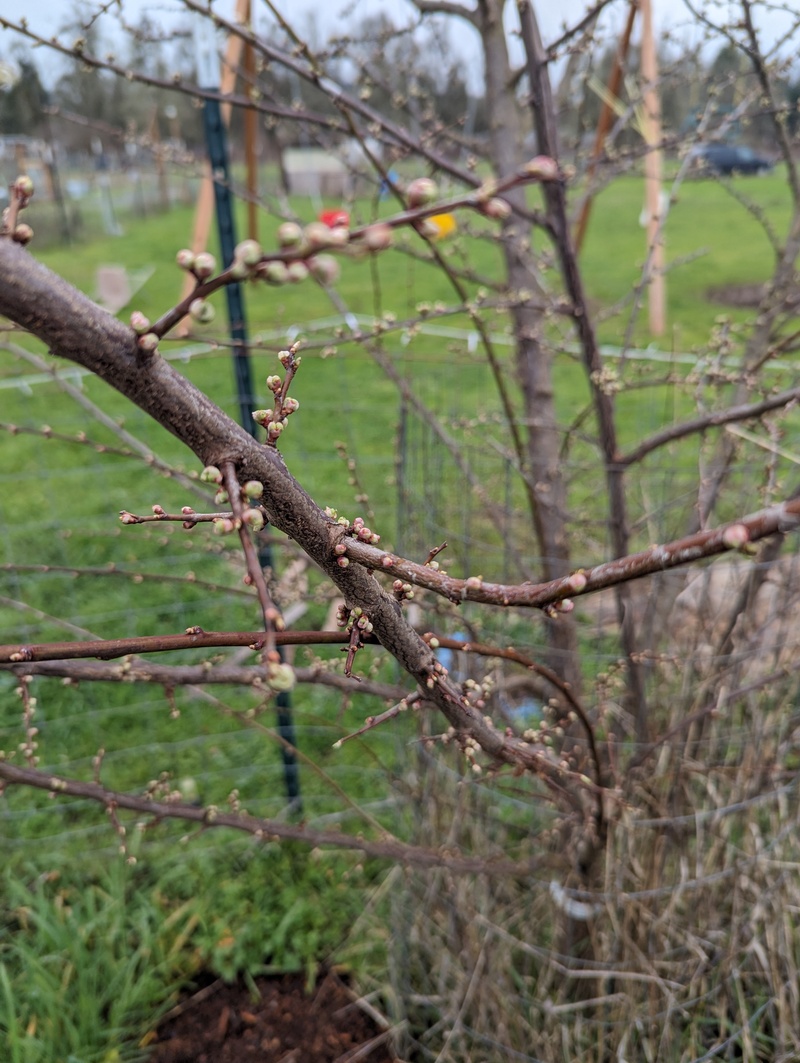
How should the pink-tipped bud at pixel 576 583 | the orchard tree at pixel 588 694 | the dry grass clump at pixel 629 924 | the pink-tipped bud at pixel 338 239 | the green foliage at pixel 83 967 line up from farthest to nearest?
the green foliage at pixel 83 967 → the dry grass clump at pixel 629 924 → the orchard tree at pixel 588 694 → the pink-tipped bud at pixel 576 583 → the pink-tipped bud at pixel 338 239

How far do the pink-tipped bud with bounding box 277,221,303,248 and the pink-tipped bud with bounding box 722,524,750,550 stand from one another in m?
0.31

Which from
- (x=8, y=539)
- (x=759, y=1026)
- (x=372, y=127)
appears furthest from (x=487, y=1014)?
(x=8, y=539)

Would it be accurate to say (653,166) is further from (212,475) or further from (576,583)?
(212,475)

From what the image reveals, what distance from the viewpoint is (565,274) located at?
155 cm

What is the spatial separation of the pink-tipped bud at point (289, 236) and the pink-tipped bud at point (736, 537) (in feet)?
1.00

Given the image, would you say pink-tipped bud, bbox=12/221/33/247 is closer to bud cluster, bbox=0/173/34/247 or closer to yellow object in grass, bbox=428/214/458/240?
bud cluster, bbox=0/173/34/247

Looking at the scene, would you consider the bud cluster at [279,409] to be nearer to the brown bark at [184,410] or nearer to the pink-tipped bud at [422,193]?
the brown bark at [184,410]

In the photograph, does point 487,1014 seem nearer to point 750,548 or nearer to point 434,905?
point 434,905

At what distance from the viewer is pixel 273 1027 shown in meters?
1.98

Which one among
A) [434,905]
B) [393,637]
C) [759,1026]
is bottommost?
[759,1026]

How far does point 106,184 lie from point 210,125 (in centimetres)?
1163

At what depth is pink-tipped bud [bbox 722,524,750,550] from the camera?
49 cm

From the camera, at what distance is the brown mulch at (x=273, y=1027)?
6.23 ft

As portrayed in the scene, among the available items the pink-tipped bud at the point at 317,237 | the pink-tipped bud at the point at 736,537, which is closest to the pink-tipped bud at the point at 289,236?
the pink-tipped bud at the point at 317,237
